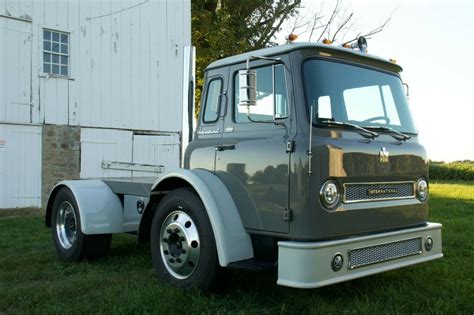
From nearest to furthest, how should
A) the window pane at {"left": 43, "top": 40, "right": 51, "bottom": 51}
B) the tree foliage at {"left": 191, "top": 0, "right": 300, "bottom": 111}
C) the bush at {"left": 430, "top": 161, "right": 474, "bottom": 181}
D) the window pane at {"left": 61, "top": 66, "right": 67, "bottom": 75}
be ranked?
the window pane at {"left": 43, "top": 40, "right": 51, "bottom": 51}, the window pane at {"left": 61, "top": 66, "right": 67, "bottom": 75}, the tree foliage at {"left": 191, "top": 0, "right": 300, "bottom": 111}, the bush at {"left": 430, "top": 161, "right": 474, "bottom": 181}

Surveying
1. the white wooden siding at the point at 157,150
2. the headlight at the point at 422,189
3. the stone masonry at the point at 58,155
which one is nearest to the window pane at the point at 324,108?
the headlight at the point at 422,189

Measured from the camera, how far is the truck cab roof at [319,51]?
4.63 meters

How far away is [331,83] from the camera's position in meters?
4.71

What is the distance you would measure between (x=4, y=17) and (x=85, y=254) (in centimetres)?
838

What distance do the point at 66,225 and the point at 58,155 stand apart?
7.23 m

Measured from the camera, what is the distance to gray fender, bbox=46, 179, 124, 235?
251 inches

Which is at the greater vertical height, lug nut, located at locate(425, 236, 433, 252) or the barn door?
the barn door

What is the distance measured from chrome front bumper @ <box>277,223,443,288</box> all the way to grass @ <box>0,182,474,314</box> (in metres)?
0.36

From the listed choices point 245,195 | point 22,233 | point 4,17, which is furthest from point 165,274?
point 4,17

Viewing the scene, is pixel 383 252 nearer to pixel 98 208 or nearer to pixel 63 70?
pixel 98 208

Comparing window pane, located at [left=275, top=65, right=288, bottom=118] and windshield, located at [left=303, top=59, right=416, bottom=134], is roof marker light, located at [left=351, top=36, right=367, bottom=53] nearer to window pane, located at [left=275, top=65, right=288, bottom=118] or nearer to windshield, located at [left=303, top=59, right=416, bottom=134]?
windshield, located at [left=303, top=59, right=416, bottom=134]

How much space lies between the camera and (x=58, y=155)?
13.8 meters

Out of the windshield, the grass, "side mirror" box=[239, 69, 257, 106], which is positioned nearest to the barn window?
the grass

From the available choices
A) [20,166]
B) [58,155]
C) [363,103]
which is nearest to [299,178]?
[363,103]
